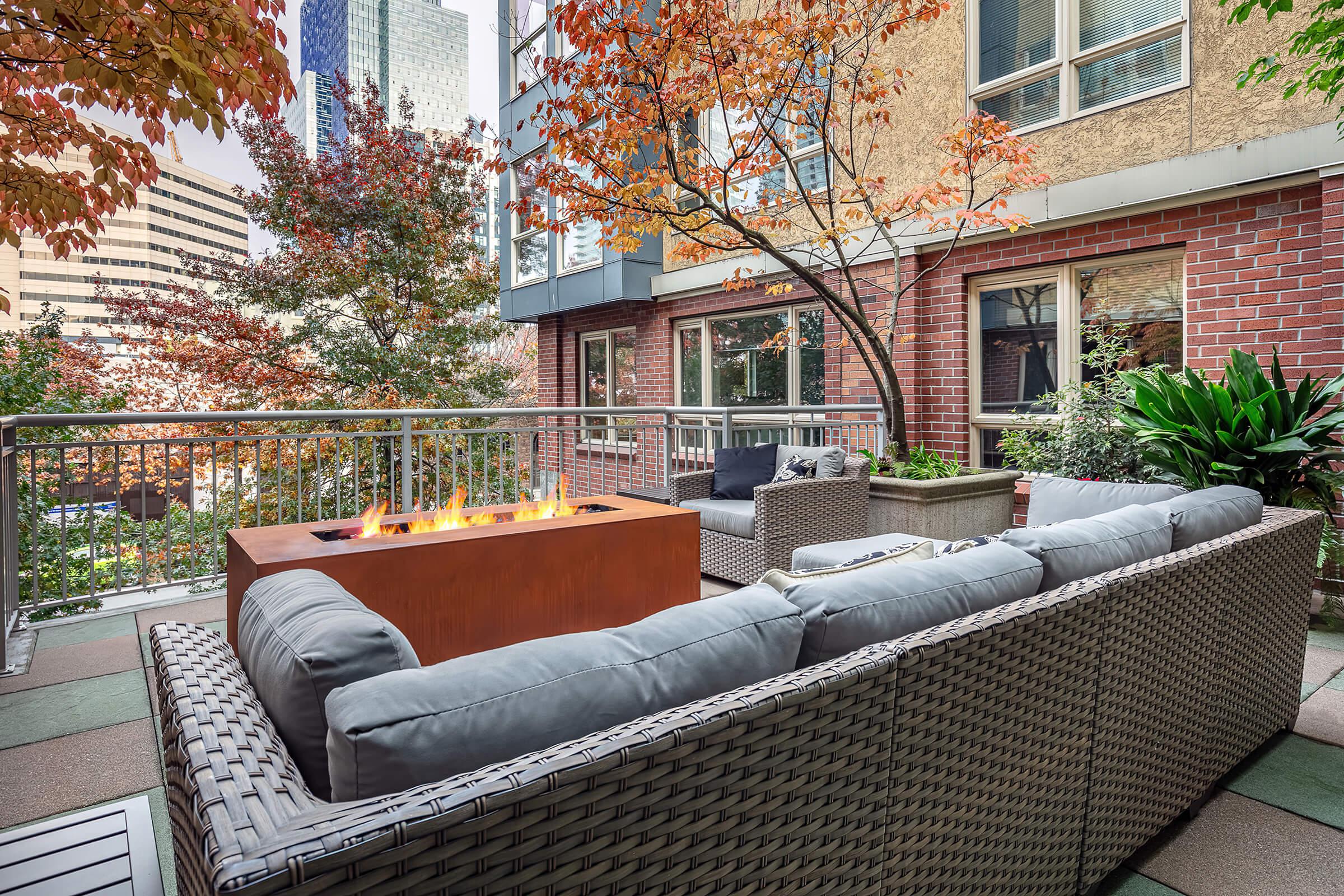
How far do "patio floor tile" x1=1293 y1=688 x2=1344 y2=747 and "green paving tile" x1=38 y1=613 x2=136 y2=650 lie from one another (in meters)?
4.37

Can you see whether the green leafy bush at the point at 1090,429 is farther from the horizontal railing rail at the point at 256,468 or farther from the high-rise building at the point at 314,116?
the high-rise building at the point at 314,116

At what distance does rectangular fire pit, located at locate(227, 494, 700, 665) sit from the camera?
221 centimetres

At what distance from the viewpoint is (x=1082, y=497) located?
2936mm

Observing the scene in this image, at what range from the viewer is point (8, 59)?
2.31 m

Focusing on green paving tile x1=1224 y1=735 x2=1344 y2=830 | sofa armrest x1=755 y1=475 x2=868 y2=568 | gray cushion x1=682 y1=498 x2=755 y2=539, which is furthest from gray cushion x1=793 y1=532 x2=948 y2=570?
green paving tile x1=1224 y1=735 x2=1344 y2=830

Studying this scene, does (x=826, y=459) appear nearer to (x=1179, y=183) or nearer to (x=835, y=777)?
(x=1179, y=183)

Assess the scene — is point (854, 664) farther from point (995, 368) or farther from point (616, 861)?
Result: point (995, 368)

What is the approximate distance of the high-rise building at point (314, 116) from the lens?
31.4ft

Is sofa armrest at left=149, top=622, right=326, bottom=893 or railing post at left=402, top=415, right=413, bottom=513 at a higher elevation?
railing post at left=402, top=415, right=413, bottom=513

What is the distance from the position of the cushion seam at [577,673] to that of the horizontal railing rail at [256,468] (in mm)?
2242

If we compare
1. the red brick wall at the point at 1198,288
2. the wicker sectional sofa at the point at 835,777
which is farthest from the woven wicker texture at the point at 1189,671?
the red brick wall at the point at 1198,288

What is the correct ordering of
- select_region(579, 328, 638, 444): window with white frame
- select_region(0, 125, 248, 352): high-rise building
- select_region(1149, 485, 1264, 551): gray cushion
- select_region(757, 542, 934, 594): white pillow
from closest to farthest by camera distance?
select_region(757, 542, 934, 594): white pillow < select_region(1149, 485, 1264, 551): gray cushion < select_region(0, 125, 248, 352): high-rise building < select_region(579, 328, 638, 444): window with white frame

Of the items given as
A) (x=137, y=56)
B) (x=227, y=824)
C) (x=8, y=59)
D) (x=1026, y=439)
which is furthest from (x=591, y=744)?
(x=1026, y=439)

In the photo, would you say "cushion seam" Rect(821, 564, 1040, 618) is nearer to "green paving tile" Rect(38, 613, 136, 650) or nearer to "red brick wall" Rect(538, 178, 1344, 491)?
"green paving tile" Rect(38, 613, 136, 650)
